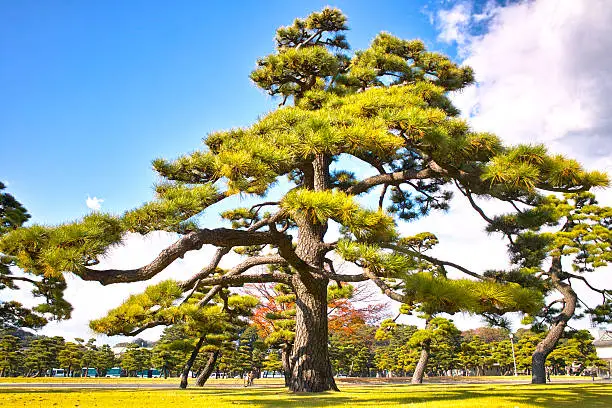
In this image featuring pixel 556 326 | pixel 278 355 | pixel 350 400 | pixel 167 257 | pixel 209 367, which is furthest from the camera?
pixel 278 355

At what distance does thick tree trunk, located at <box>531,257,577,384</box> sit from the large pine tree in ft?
17.7

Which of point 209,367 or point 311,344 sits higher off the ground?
point 311,344

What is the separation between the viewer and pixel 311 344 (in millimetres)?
6027

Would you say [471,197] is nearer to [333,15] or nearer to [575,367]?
[333,15]

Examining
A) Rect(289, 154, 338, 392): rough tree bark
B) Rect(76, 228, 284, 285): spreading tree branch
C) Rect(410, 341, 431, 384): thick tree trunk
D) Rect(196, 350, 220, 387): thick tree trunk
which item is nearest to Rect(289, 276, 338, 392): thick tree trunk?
Rect(289, 154, 338, 392): rough tree bark

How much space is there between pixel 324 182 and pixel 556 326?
8415 mm

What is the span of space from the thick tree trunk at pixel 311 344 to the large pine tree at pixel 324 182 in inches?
0.7

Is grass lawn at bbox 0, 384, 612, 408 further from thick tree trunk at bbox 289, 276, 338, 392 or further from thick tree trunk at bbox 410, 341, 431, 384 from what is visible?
thick tree trunk at bbox 410, 341, 431, 384

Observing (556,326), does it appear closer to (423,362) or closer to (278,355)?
(423,362)

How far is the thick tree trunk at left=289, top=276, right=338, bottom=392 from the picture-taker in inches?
235

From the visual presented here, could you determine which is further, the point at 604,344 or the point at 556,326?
the point at 604,344

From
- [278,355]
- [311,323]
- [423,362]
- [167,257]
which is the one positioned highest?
[167,257]

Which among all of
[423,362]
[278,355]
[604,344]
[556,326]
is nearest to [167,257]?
[556,326]

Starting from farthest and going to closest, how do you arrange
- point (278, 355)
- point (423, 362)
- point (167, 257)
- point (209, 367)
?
point (278, 355) < point (423, 362) < point (209, 367) < point (167, 257)
